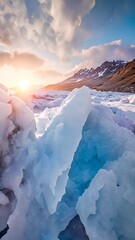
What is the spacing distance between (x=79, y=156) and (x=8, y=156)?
1605mm

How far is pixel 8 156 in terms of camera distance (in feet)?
15.2

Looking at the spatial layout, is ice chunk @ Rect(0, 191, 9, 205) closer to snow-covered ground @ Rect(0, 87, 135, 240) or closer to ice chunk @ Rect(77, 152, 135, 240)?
snow-covered ground @ Rect(0, 87, 135, 240)

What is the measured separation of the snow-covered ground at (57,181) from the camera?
421cm

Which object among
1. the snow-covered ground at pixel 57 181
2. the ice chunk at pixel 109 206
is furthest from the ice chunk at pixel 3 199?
the ice chunk at pixel 109 206

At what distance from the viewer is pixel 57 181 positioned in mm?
4379

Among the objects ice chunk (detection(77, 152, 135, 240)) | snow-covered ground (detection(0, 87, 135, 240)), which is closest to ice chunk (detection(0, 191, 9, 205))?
snow-covered ground (detection(0, 87, 135, 240))

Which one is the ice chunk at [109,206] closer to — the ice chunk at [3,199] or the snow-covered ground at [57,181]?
the snow-covered ground at [57,181]

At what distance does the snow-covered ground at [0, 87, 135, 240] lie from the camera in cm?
421

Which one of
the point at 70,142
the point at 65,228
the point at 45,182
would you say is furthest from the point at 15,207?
the point at 70,142

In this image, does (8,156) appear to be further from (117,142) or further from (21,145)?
(117,142)

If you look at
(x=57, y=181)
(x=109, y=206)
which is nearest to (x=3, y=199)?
(x=57, y=181)

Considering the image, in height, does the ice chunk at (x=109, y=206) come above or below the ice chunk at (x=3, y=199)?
below

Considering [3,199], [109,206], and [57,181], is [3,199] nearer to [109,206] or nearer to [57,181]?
[57,181]

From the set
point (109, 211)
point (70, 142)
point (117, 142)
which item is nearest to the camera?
point (109, 211)
